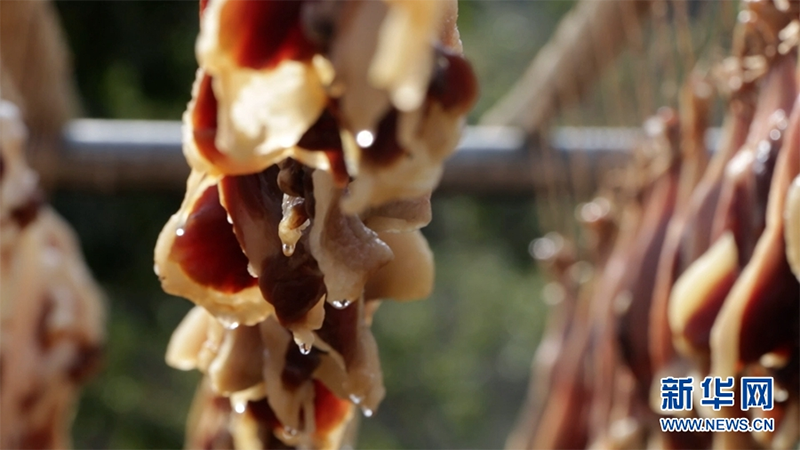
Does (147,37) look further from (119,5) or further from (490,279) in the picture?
(490,279)

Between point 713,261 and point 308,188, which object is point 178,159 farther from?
point 308,188

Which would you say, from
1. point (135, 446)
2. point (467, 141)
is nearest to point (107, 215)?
point (135, 446)

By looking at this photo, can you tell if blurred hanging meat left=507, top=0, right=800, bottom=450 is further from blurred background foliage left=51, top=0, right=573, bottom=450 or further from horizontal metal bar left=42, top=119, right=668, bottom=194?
blurred background foliage left=51, top=0, right=573, bottom=450

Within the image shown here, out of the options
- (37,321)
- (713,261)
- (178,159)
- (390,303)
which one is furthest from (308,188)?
(390,303)

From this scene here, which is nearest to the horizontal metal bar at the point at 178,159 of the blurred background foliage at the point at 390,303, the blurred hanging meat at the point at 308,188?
the blurred background foliage at the point at 390,303

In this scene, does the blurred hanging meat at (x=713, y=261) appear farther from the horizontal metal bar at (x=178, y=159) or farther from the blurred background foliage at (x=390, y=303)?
the blurred background foliage at (x=390, y=303)

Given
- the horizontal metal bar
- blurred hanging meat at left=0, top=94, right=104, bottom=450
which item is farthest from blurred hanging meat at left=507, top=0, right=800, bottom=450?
blurred hanging meat at left=0, top=94, right=104, bottom=450
